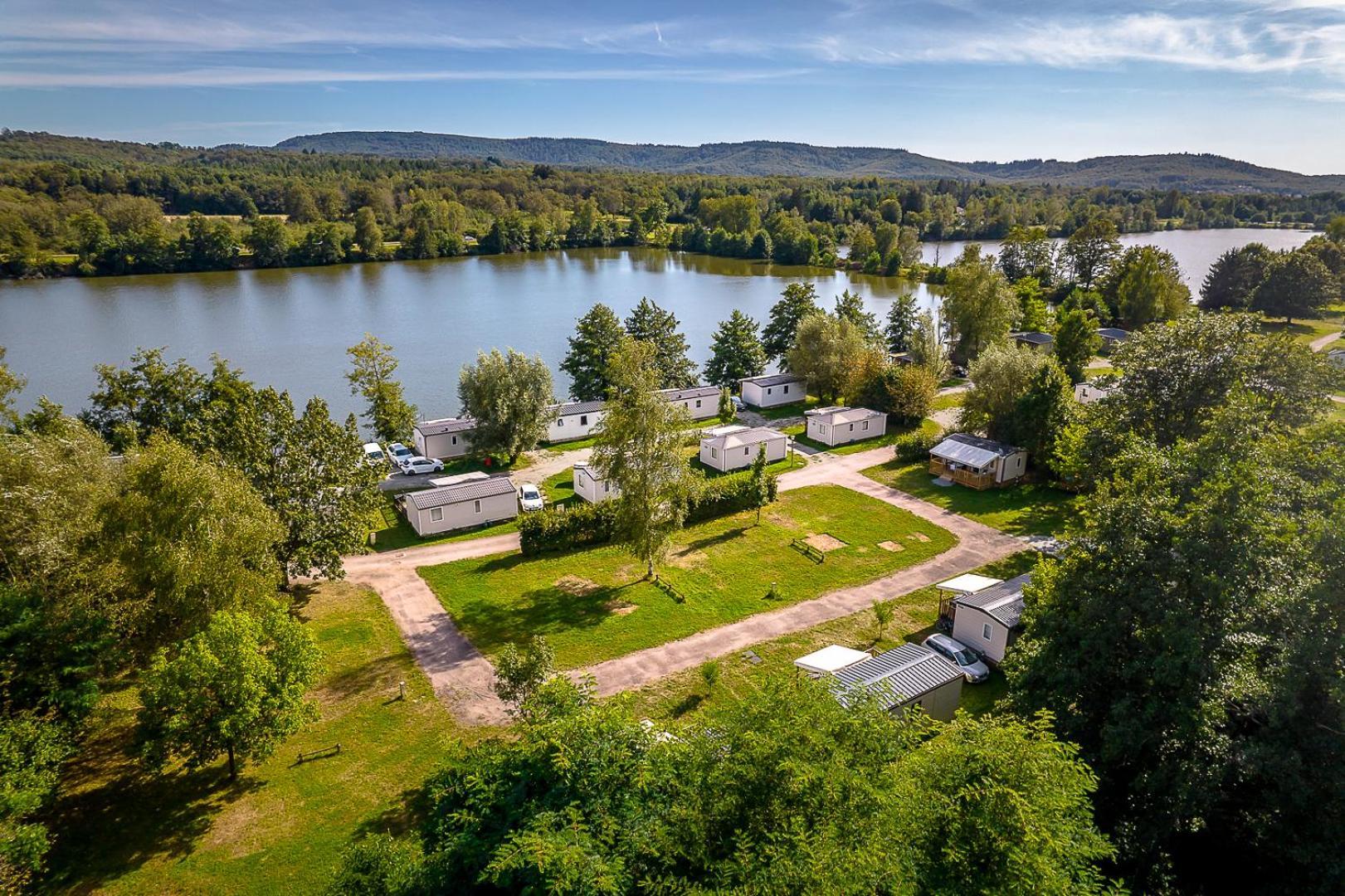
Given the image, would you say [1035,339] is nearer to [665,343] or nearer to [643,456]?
[665,343]

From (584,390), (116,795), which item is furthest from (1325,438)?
(584,390)

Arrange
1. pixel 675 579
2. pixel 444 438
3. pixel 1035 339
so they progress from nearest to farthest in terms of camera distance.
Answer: pixel 675 579
pixel 444 438
pixel 1035 339

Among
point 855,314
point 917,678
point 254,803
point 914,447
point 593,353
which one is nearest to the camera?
point 254,803

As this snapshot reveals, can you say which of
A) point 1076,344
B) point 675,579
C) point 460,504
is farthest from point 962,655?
point 1076,344

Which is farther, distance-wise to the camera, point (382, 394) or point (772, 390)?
point (772, 390)

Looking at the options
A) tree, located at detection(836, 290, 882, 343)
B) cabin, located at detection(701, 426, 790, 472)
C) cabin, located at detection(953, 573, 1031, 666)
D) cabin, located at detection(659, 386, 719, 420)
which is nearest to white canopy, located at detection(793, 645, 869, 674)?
→ cabin, located at detection(953, 573, 1031, 666)

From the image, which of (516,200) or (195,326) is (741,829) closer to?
(195,326)
